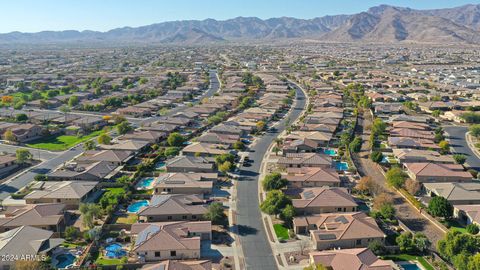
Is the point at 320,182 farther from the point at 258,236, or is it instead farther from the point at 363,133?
the point at 363,133

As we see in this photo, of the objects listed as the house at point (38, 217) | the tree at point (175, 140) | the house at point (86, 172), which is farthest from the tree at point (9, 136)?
the house at point (38, 217)

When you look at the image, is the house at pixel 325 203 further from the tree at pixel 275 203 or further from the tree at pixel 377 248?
the tree at pixel 377 248

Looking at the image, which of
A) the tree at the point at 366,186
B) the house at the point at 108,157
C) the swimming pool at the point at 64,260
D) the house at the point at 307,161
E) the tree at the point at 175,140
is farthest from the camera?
the tree at the point at 175,140

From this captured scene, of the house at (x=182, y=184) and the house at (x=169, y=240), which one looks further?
the house at (x=182, y=184)

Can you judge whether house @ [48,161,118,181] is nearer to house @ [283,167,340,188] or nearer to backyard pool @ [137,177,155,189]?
backyard pool @ [137,177,155,189]

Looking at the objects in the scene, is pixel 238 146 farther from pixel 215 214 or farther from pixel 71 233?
pixel 71 233

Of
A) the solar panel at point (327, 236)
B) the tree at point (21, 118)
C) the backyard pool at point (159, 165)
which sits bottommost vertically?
the backyard pool at point (159, 165)

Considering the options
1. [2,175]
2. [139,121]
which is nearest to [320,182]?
[2,175]
